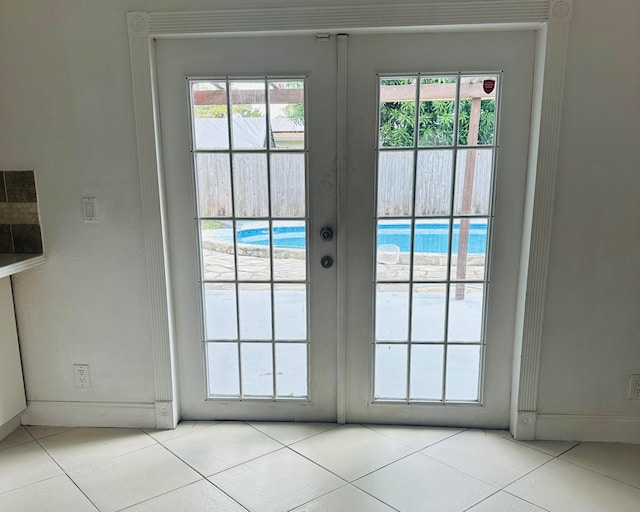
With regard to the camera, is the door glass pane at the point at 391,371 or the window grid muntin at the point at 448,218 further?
the door glass pane at the point at 391,371

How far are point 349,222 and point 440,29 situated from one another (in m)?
0.89

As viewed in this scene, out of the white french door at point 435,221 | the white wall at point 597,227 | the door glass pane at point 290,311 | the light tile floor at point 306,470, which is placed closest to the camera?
the light tile floor at point 306,470

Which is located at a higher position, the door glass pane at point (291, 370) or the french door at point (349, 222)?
the french door at point (349, 222)

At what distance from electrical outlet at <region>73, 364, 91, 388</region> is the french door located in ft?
1.45

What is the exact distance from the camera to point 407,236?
2.13 metres

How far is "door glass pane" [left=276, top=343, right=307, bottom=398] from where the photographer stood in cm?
227

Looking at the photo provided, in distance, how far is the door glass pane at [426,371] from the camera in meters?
→ 2.23

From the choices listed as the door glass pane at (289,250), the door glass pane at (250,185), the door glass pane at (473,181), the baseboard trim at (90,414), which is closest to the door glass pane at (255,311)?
the door glass pane at (289,250)

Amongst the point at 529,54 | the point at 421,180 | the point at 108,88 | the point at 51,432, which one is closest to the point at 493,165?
the point at 421,180

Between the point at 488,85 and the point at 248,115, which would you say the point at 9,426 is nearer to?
the point at 248,115

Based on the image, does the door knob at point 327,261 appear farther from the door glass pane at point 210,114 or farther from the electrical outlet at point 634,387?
the electrical outlet at point 634,387

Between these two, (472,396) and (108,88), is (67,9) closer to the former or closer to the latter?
(108,88)

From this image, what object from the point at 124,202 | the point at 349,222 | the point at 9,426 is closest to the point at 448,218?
the point at 349,222

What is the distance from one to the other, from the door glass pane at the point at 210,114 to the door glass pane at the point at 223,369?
37.7 inches
